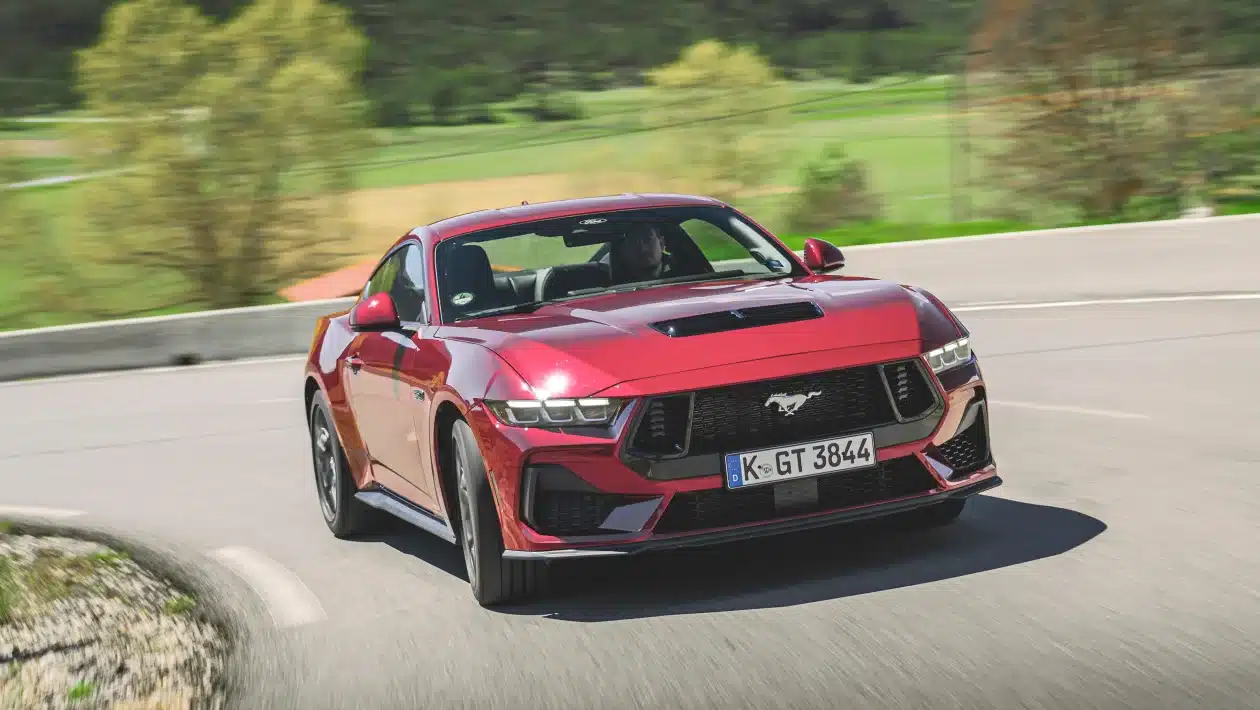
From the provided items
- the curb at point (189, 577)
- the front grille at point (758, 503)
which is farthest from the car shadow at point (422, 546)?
the front grille at point (758, 503)

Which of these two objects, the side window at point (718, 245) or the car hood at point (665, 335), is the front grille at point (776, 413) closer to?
the car hood at point (665, 335)

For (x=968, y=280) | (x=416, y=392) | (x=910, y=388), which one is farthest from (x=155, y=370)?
(x=910, y=388)

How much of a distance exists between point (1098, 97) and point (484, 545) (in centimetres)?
1644

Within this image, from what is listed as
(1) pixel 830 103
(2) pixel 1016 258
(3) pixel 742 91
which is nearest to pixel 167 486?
(2) pixel 1016 258

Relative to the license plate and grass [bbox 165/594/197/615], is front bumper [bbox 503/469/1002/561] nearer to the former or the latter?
the license plate

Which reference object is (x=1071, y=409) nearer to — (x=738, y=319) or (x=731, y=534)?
(x=738, y=319)

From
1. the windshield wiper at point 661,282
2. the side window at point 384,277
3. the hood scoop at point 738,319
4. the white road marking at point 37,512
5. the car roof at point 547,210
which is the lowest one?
the white road marking at point 37,512

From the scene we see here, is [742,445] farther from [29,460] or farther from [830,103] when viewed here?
[830,103]

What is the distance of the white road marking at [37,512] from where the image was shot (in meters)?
10.3

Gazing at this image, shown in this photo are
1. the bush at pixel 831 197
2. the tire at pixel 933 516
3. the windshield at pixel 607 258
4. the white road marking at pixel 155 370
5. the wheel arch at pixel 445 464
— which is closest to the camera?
the wheel arch at pixel 445 464

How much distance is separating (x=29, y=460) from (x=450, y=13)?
2739 centimetres

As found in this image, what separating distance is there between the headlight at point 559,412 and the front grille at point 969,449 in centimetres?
120

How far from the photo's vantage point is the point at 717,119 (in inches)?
1034

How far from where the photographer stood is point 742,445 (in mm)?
6258
